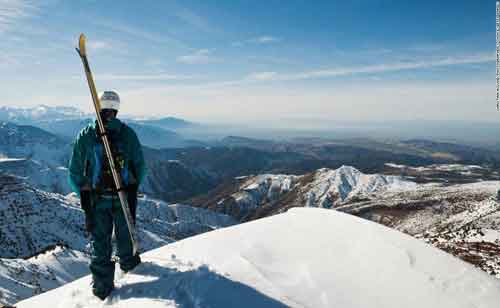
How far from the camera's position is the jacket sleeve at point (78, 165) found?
22.5ft

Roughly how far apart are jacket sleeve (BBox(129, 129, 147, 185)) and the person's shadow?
84.7 inches

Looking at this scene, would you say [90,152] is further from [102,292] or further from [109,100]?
[102,292]

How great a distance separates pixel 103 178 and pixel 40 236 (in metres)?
94.8

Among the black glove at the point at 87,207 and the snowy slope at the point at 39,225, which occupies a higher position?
the black glove at the point at 87,207

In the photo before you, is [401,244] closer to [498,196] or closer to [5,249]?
[5,249]

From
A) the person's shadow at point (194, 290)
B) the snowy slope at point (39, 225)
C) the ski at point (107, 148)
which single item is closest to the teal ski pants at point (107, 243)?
the ski at point (107, 148)

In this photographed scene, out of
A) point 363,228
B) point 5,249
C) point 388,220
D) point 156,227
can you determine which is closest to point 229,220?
point 156,227

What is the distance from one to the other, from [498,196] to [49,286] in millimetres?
107072

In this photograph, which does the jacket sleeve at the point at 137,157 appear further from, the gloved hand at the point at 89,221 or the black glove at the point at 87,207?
the gloved hand at the point at 89,221

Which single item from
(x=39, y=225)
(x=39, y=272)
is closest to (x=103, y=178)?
(x=39, y=272)

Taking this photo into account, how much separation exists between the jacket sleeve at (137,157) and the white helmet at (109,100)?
670mm

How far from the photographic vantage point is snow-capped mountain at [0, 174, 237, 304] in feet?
102

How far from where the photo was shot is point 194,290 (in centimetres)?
602

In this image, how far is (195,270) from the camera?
272 inches
